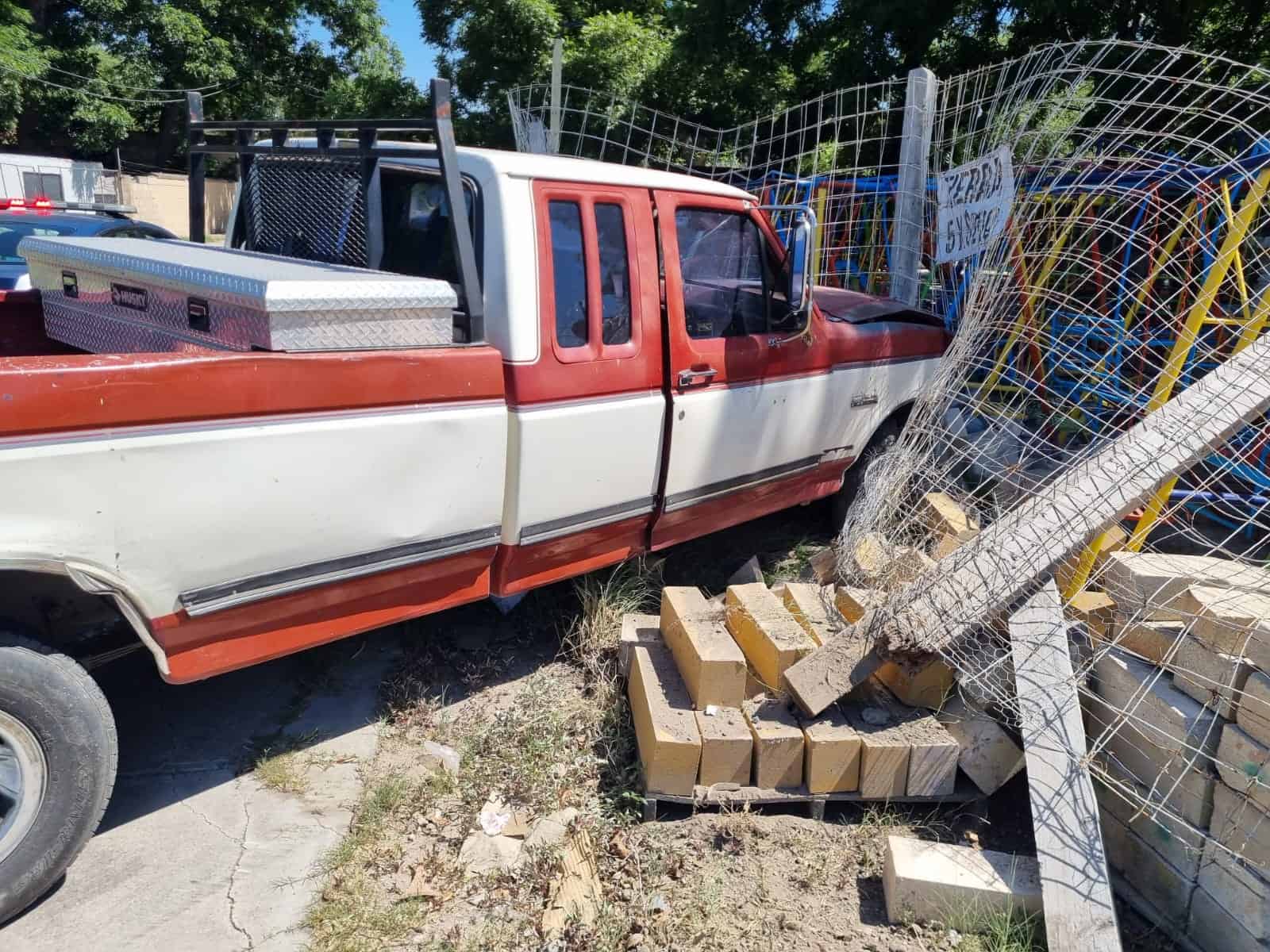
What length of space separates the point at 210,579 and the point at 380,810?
41.1 inches

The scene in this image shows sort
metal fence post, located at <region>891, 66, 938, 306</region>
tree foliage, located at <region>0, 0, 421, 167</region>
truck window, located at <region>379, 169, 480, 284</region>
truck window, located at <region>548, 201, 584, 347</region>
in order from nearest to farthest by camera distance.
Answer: truck window, located at <region>548, 201, 584, 347</region> < truck window, located at <region>379, 169, 480, 284</region> < metal fence post, located at <region>891, 66, 938, 306</region> < tree foliage, located at <region>0, 0, 421, 167</region>

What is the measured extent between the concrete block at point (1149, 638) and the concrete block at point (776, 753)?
1096 mm

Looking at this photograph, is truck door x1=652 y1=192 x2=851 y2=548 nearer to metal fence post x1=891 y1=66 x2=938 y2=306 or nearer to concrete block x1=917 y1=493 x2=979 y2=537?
concrete block x1=917 y1=493 x2=979 y2=537

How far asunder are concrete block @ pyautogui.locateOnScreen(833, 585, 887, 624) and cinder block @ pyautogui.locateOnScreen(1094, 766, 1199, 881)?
990 millimetres

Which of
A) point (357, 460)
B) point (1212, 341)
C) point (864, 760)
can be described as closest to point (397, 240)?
point (357, 460)

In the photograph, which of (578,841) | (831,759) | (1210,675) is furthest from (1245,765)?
(578,841)

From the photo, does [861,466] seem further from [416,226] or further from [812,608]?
[416,226]

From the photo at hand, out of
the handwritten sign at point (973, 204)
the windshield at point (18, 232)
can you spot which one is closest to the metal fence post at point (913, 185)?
the handwritten sign at point (973, 204)

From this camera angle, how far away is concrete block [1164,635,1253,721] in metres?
2.73

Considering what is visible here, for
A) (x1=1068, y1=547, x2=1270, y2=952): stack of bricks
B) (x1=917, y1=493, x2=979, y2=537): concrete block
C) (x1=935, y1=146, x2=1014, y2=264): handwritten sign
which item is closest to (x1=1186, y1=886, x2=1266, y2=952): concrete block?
(x1=1068, y1=547, x2=1270, y2=952): stack of bricks

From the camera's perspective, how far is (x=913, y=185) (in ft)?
19.7

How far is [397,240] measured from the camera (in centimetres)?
386

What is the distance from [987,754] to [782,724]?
2.33 ft

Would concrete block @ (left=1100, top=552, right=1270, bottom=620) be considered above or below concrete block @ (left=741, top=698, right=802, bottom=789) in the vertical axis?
above
